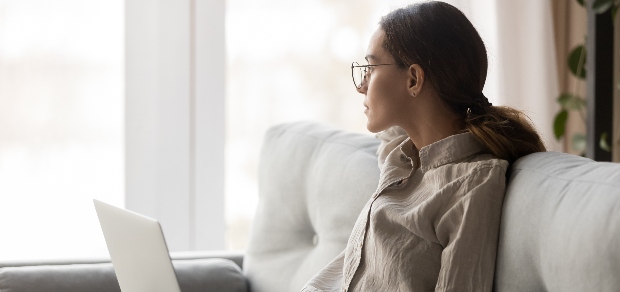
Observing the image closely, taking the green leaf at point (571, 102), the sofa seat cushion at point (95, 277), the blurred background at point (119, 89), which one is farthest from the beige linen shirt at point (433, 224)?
the green leaf at point (571, 102)

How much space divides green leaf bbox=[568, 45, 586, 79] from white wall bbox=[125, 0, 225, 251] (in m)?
1.22

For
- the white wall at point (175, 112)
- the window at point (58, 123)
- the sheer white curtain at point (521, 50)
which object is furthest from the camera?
the sheer white curtain at point (521, 50)

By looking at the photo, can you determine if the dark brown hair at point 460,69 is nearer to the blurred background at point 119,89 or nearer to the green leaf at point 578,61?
the blurred background at point 119,89

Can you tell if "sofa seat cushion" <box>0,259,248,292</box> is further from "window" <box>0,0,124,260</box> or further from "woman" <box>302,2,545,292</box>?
"window" <box>0,0,124,260</box>

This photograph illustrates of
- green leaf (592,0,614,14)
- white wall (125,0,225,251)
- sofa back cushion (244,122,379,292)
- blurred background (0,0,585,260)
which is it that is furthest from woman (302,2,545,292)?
white wall (125,0,225,251)

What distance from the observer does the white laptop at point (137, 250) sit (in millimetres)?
1257

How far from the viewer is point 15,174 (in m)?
2.59

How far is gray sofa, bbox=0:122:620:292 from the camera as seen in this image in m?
0.95

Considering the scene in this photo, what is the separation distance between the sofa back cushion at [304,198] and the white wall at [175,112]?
0.70 metres

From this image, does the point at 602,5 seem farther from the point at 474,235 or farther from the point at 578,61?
the point at 474,235

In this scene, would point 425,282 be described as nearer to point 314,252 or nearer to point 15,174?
point 314,252

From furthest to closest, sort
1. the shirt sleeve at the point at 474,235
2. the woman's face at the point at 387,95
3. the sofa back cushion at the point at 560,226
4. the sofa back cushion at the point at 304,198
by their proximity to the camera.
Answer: the sofa back cushion at the point at 304,198
the woman's face at the point at 387,95
the shirt sleeve at the point at 474,235
the sofa back cushion at the point at 560,226

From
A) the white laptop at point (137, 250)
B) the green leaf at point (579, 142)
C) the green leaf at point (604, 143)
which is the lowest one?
the white laptop at point (137, 250)

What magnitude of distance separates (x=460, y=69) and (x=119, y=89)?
1.64 metres
